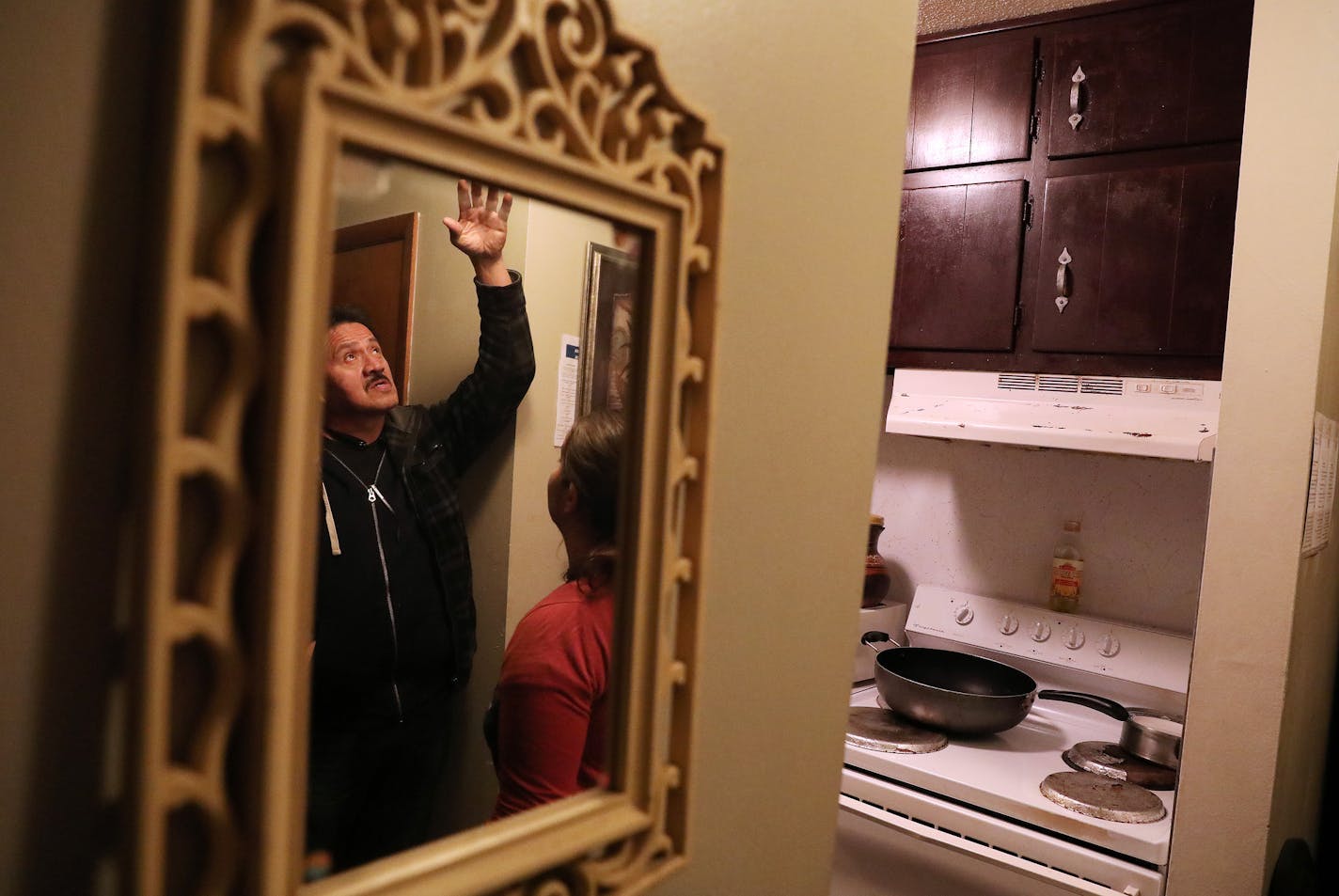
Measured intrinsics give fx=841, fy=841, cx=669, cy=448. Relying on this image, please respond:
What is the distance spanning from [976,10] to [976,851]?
202cm

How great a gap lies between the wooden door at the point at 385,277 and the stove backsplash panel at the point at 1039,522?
2030 millimetres

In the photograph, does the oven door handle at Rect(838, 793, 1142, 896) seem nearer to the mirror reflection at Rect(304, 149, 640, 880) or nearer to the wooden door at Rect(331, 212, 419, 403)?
the mirror reflection at Rect(304, 149, 640, 880)

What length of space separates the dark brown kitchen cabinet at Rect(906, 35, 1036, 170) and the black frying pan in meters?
1.28

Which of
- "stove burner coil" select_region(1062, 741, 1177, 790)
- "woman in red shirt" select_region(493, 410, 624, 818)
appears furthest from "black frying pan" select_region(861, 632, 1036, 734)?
"woman in red shirt" select_region(493, 410, 624, 818)

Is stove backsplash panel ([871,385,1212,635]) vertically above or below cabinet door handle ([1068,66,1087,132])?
below

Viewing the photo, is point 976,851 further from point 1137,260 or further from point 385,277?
point 385,277

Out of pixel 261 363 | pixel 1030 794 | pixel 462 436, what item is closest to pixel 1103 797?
pixel 1030 794

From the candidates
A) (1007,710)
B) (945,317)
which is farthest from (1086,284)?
(1007,710)

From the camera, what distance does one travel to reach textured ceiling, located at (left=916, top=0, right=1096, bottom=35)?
2111mm

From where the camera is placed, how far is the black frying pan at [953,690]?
6.10 feet

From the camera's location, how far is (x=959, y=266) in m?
2.19

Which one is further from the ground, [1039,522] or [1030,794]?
[1039,522]

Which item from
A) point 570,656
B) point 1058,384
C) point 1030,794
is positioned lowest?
point 1030,794

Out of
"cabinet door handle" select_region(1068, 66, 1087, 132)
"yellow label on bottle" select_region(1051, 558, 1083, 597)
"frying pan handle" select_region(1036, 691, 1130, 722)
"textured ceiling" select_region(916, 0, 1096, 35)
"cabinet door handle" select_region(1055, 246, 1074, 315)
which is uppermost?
"textured ceiling" select_region(916, 0, 1096, 35)
